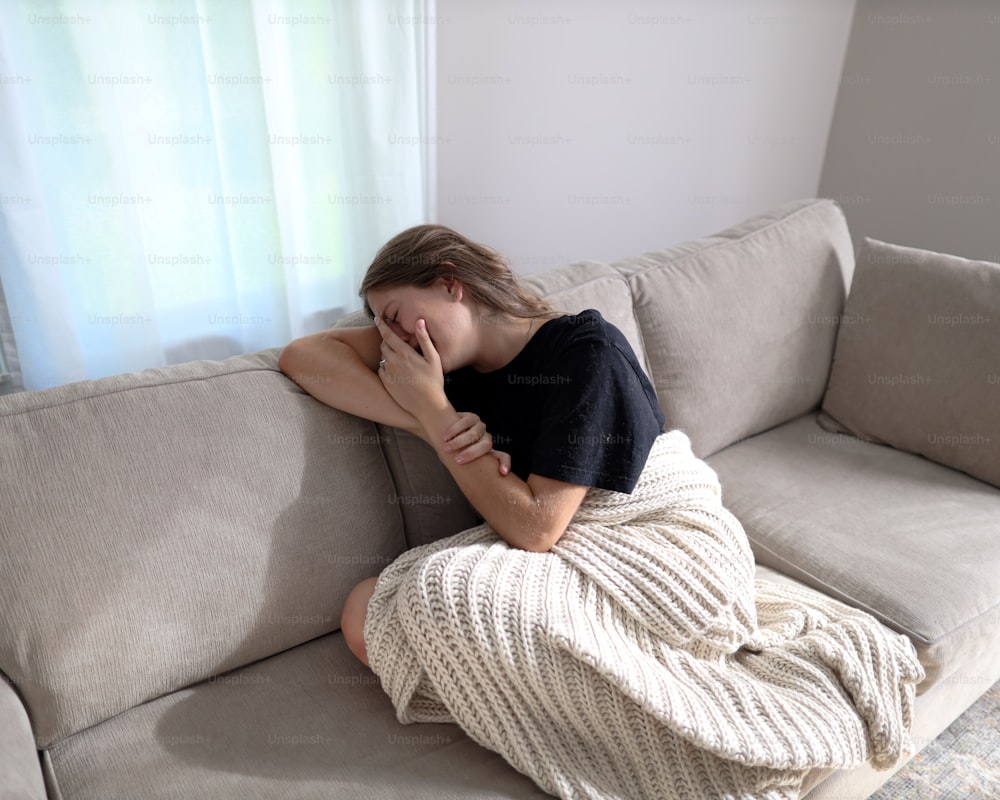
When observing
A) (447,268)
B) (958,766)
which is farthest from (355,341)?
(958,766)

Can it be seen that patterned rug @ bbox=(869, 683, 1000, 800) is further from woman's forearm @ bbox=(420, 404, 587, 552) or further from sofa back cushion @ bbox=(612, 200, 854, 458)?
woman's forearm @ bbox=(420, 404, 587, 552)

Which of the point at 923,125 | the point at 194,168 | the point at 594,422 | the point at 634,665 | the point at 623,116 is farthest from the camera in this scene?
the point at 923,125

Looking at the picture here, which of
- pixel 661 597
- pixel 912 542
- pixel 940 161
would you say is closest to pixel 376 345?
pixel 661 597

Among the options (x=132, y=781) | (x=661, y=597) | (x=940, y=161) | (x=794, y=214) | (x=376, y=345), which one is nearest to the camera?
(x=132, y=781)

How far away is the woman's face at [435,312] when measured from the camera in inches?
49.8

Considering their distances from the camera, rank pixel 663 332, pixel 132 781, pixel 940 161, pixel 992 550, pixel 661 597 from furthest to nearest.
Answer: pixel 940 161 → pixel 663 332 → pixel 992 550 → pixel 661 597 → pixel 132 781

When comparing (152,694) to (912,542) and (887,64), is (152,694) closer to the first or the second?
(912,542)

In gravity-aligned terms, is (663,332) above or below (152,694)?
above

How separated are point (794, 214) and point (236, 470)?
144cm

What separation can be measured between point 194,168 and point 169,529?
Result: 0.88 meters

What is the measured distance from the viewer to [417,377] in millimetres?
1260

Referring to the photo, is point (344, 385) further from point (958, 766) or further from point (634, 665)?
point (958, 766)

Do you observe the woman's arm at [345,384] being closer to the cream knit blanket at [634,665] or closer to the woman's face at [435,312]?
the woman's face at [435,312]

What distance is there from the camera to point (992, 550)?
1.49m
